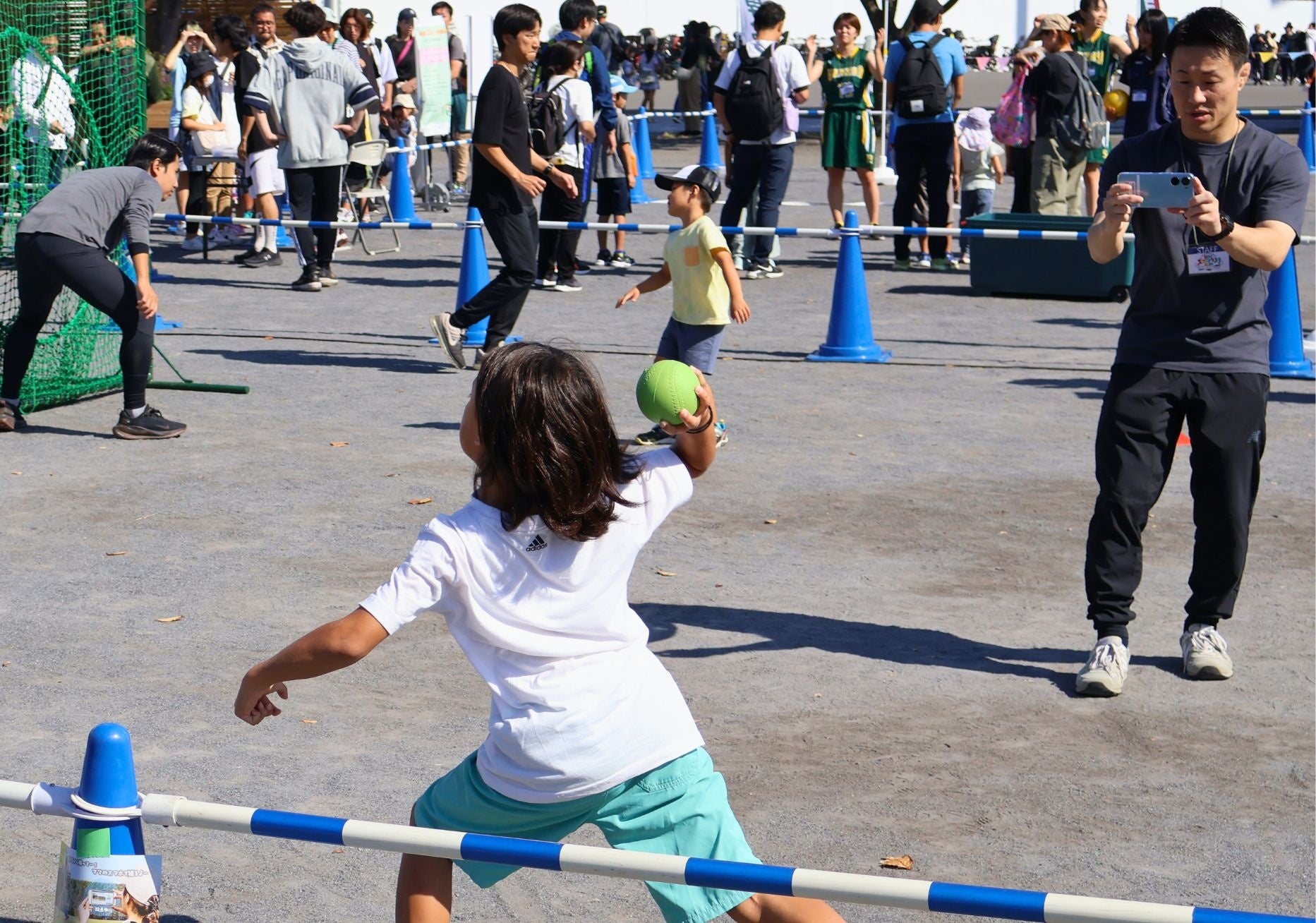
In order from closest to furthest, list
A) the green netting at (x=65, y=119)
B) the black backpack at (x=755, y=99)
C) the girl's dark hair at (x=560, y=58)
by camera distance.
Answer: the green netting at (x=65, y=119) → the girl's dark hair at (x=560, y=58) → the black backpack at (x=755, y=99)

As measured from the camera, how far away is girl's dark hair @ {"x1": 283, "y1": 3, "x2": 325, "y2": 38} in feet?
44.4

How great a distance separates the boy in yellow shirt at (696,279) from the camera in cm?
859

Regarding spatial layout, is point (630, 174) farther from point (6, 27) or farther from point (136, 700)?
point (136, 700)

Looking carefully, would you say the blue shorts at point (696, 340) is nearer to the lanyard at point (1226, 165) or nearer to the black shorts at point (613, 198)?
the lanyard at point (1226, 165)

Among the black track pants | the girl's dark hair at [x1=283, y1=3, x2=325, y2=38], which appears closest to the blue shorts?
the black track pants

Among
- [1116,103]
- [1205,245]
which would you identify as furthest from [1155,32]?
[1205,245]

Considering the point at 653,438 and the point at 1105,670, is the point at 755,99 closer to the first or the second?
the point at 653,438

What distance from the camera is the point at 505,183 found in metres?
10.7

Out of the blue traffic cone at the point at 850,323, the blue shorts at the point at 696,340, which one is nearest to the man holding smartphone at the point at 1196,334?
the blue shorts at the point at 696,340

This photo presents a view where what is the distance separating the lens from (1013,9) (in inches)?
2354

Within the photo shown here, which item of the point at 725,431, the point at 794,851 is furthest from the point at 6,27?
the point at 794,851

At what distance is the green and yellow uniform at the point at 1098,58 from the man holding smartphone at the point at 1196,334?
32.7 ft

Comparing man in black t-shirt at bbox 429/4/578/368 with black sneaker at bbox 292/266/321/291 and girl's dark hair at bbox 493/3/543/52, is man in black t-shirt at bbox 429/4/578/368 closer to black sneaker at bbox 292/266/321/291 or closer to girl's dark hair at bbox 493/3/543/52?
girl's dark hair at bbox 493/3/543/52

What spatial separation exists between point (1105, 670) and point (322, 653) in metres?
3.36
